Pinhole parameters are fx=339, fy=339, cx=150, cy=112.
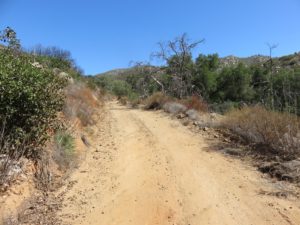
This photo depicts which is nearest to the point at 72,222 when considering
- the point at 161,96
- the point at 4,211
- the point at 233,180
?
the point at 4,211

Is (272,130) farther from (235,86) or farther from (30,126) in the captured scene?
(235,86)

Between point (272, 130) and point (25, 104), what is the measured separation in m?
5.89

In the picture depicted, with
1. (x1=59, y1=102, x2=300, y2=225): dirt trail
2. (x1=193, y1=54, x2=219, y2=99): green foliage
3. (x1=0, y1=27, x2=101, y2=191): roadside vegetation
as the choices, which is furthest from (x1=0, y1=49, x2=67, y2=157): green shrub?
(x1=193, y1=54, x2=219, y2=99): green foliage

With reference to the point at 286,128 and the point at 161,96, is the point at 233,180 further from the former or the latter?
the point at 161,96

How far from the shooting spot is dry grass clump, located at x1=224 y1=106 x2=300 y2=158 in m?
7.77

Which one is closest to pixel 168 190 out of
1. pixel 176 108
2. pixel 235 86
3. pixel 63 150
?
pixel 63 150

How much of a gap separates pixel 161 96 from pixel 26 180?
16287 millimetres

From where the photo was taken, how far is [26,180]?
20.5ft

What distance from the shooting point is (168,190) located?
6.29 m

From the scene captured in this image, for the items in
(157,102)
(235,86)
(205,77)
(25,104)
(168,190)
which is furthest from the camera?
(235,86)

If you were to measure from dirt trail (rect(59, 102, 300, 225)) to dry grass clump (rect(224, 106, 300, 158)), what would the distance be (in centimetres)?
102

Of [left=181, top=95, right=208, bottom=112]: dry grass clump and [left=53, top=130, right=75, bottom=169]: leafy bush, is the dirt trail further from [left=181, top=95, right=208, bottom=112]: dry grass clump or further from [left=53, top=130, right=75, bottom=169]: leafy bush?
[left=181, top=95, right=208, bottom=112]: dry grass clump

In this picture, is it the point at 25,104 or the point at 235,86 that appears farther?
the point at 235,86

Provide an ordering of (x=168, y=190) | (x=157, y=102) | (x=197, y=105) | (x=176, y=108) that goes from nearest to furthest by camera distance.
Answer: (x=168, y=190) → (x=197, y=105) → (x=176, y=108) → (x=157, y=102)
